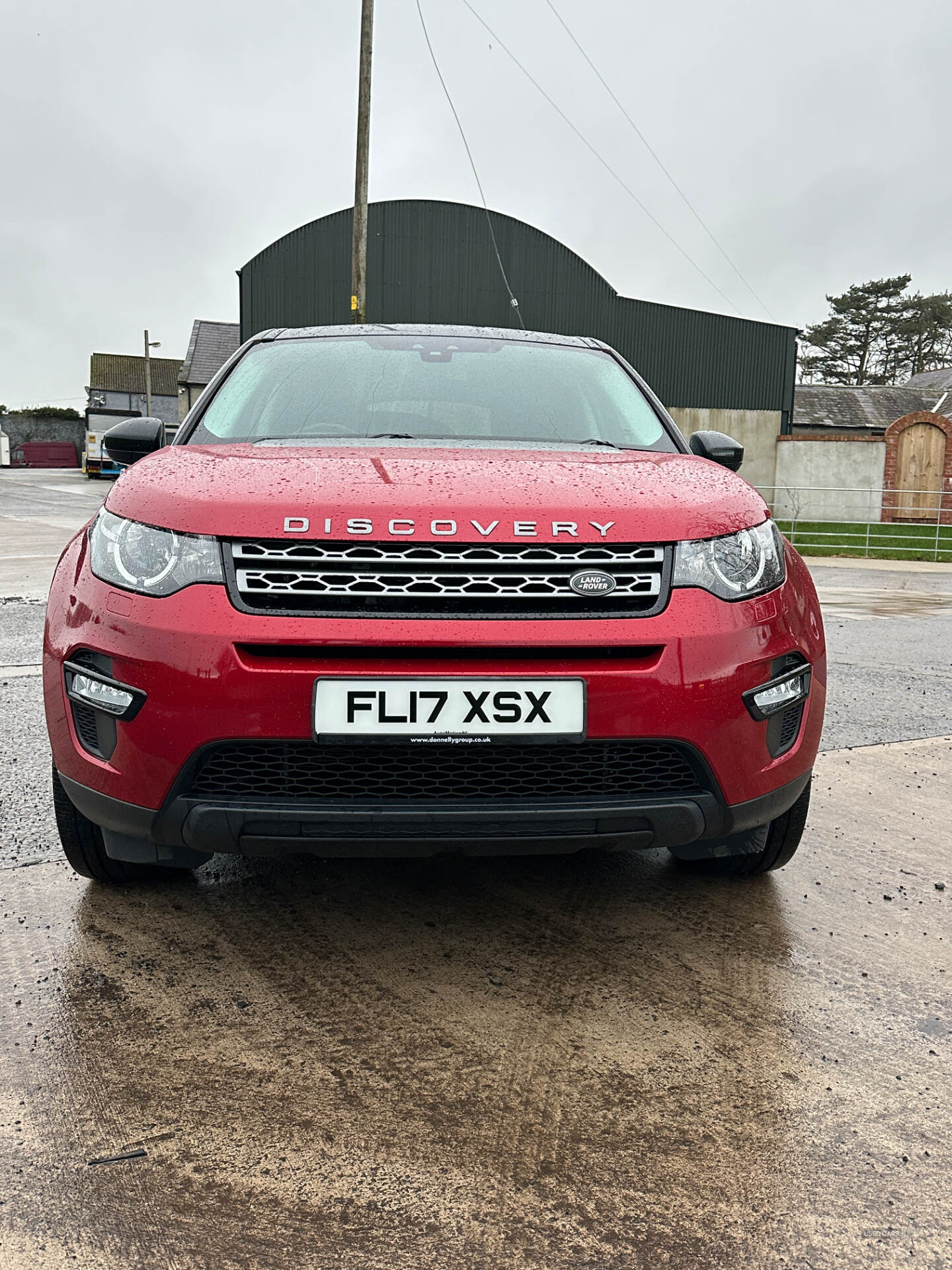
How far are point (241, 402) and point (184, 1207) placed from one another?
88.0 inches

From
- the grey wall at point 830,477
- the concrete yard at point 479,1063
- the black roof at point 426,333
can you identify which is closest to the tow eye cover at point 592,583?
the concrete yard at point 479,1063

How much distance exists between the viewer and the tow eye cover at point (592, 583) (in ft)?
6.77

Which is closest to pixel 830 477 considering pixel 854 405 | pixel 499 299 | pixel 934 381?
pixel 499 299

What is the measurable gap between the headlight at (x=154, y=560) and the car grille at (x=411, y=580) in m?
0.06

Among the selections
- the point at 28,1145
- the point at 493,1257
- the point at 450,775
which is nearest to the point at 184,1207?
the point at 28,1145

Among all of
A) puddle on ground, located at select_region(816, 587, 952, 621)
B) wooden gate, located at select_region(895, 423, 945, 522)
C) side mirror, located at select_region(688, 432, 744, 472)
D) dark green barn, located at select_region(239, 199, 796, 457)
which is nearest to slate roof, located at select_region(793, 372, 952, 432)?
dark green barn, located at select_region(239, 199, 796, 457)

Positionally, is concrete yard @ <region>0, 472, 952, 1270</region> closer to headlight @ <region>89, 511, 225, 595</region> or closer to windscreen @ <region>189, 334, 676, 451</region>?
headlight @ <region>89, 511, 225, 595</region>

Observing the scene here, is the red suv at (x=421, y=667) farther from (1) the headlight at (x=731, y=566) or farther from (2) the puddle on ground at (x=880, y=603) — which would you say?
(2) the puddle on ground at (x=880, y=603)

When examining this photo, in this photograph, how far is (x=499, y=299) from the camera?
25.5m

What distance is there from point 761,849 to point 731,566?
2.50 ft

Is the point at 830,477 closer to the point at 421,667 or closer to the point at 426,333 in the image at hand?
the point at 426,333

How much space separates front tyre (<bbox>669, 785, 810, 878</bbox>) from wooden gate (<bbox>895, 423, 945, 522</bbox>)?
73.0ft

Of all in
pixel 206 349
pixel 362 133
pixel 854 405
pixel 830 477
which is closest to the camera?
pixel 362 133

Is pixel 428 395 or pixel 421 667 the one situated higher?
pixel 428 395
